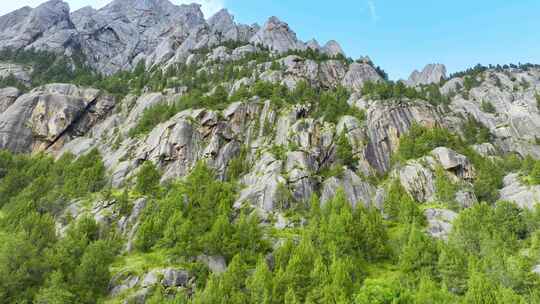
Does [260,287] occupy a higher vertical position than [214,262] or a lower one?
lower

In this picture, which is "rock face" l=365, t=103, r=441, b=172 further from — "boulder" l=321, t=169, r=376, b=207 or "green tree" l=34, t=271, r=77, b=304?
"green tree" l=34, t=271, r=77, b=304

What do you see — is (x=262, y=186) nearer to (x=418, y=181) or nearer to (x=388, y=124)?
(x=418, y=181)

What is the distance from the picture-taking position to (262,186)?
85625 mm

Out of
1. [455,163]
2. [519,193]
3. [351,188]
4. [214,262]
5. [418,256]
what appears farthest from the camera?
[455,163]

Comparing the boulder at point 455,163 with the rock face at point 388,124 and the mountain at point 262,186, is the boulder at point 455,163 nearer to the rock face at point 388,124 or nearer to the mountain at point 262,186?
the mountain at point 262,186

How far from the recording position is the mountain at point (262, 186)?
51375 mm

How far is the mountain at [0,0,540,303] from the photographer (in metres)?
51.4

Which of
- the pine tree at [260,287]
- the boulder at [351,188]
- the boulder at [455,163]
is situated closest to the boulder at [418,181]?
the boulder at [455,163]

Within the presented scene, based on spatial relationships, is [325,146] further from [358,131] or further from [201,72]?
[201,72]

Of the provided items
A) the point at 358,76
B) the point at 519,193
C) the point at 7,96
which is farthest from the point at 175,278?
the point at 358,76

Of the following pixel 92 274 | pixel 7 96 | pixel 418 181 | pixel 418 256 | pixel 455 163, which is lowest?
pixel 92 274

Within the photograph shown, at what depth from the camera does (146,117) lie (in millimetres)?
111938

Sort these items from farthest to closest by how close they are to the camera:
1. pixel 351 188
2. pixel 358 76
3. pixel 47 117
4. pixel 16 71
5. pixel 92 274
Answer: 1. pixel 358 76
2. pixel 16 71
3. pixel 47 117
4. pixel 351 188
5. pixel 92 274

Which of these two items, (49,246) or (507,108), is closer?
(49,246)
